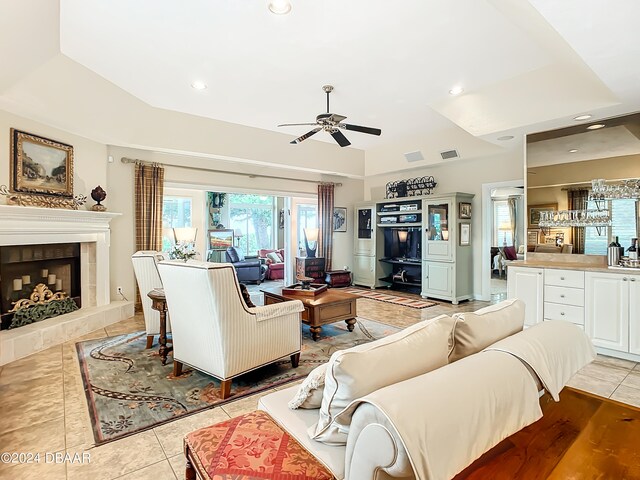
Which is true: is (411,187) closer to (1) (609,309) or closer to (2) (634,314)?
(1) (609,309)

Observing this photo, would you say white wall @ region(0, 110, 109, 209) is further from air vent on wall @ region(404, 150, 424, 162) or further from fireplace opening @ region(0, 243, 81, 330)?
air vent on wall @ region(404, 150, 424, 162)

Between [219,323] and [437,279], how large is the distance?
4.79 metres

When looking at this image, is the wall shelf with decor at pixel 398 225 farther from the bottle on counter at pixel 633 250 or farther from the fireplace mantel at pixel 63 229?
the fireplace mantel at pixel 63 229

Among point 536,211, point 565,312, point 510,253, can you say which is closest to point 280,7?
point 536,211

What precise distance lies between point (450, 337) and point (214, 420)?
1.76m

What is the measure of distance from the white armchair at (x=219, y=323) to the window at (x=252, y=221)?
24.6 feet

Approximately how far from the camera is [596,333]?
359cm

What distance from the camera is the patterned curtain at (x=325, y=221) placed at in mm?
7654

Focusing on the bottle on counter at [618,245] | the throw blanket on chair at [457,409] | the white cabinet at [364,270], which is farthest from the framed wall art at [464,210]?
the throw blanket on chair at [457,409]

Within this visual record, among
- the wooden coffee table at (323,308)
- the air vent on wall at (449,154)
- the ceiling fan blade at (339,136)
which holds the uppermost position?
the air vent on wall at (449,154)

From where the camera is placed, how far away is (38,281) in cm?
432

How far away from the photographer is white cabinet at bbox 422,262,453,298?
6.09 meters

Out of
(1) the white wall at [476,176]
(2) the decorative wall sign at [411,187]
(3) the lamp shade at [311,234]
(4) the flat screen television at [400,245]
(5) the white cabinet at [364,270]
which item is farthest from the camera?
(5) the white cabinet at [364,270]

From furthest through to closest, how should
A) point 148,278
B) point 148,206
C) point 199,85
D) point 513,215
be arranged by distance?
point 513,215 < point 148,206 < point 199,85 < point 148,278
